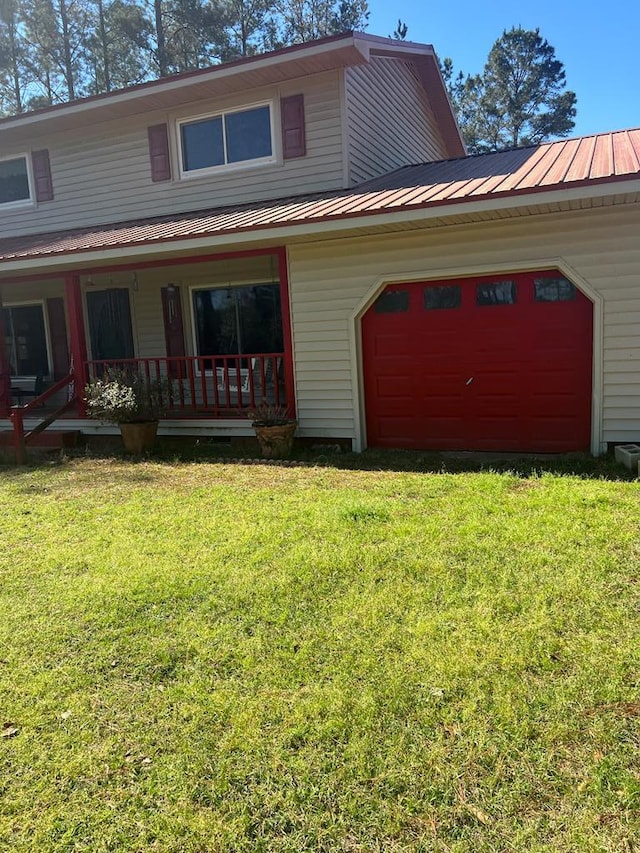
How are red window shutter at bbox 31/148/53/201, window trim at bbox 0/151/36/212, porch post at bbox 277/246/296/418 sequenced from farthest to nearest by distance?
window trim at bbox 0/151/36/212 → red window shutter at bbox 31/148/53/201 → porch post at bbox 277/246/296/418

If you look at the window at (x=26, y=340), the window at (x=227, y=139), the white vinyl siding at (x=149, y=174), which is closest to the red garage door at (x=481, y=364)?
the white vinyl siding at (x=149, y=174)

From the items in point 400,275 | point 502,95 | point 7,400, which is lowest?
point 7,400

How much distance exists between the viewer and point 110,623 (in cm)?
351

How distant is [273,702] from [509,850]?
1.12 meters

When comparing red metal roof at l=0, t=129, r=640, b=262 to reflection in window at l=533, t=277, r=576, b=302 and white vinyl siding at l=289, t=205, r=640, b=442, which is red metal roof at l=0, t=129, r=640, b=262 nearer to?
white vinyl siding at l=289, t=205, r=640, b=442

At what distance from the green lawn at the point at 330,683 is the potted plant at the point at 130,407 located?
12.1 ft

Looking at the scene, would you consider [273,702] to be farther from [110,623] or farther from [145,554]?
[145,554]

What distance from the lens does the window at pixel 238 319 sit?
10672 mm

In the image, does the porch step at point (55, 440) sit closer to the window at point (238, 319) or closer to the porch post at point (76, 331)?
the porch post at point (76, 331)

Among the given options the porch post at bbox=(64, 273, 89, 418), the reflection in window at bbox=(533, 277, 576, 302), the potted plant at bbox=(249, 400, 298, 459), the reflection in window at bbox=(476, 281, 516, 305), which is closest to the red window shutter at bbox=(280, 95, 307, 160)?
the reflection in window at bbox=(476, 281, 516, 305)

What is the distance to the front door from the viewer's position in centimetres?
1191

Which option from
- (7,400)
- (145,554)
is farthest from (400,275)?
(7,400)

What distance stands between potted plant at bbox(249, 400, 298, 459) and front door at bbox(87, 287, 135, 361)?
16.2 feet

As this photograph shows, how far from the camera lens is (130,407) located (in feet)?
28.2
